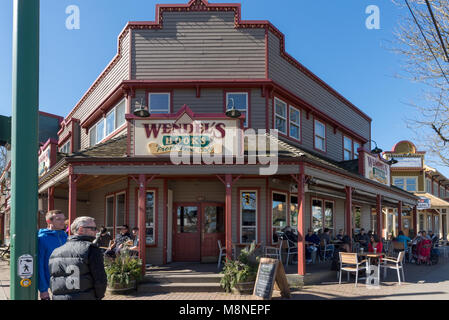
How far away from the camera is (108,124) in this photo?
15.5 metres

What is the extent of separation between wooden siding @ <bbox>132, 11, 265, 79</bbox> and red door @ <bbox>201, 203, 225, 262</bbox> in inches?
177

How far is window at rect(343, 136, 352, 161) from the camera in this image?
1930 cm

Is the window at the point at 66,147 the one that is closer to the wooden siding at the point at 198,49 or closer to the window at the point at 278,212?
the wooden siding at the point at 198,49

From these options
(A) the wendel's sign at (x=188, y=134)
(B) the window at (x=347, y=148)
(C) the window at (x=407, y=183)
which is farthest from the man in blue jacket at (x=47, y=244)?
(C) the window at (x=407, y=183)

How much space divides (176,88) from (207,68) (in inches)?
50.1

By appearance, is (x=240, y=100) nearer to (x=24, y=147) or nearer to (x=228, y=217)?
(x=228, y=217)

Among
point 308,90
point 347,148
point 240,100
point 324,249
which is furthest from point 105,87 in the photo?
point 347,148

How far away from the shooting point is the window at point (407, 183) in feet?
112

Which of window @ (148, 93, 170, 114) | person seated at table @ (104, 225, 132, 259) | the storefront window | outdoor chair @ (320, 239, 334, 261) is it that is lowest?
outdoor chair @ (320, 239, 334, 261)

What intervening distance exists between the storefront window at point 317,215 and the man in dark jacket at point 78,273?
13451 millimetres

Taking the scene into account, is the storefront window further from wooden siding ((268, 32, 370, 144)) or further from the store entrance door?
the store entrance door

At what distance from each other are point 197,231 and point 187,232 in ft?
1.12

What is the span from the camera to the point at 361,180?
46.0 feet

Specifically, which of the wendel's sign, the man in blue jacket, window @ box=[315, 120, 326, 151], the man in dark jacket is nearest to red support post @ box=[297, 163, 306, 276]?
the wendel's sign
